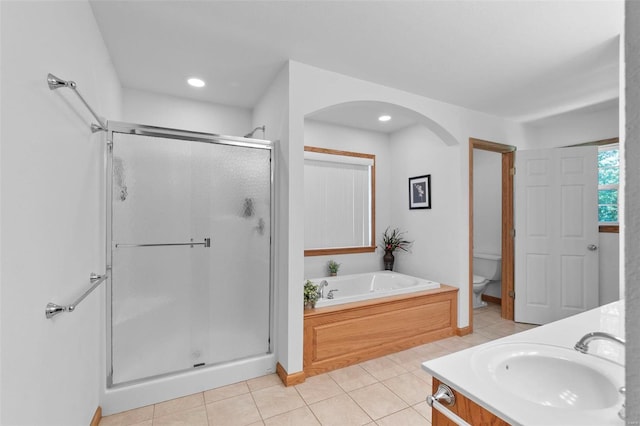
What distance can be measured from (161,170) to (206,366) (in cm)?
153

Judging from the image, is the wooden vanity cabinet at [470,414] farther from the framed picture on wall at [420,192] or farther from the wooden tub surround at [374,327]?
the framed picture on wall at [420,192]

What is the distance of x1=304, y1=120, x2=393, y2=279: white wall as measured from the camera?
3824 millimetres

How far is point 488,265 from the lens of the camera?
4.53 m

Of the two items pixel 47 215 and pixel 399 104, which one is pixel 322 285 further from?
pixel 47 215

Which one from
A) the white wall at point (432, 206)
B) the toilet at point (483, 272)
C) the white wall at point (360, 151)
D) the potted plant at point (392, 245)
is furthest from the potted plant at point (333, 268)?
the toilet at point (483, 272)

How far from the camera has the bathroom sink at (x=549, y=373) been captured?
1.02 meters

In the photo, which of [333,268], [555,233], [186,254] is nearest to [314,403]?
[186,254]

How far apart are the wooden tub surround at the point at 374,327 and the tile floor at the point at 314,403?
128mm

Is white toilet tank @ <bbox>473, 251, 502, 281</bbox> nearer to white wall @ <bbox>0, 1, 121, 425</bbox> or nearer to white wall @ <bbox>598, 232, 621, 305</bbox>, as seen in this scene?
white wall @ <bbox>598, 232, 621, 305</bbox>
